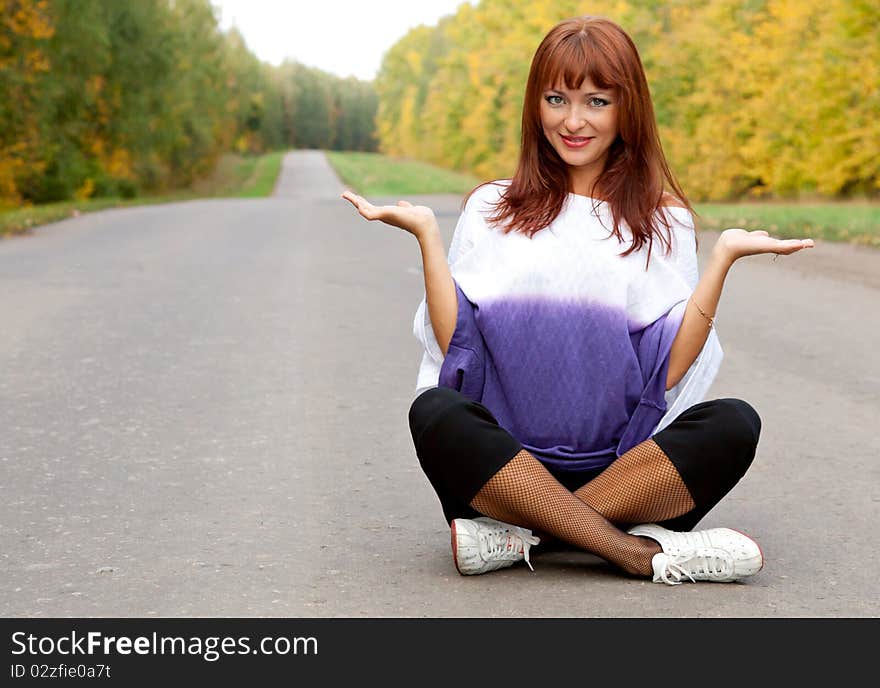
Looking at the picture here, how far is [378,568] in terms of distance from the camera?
3879mm

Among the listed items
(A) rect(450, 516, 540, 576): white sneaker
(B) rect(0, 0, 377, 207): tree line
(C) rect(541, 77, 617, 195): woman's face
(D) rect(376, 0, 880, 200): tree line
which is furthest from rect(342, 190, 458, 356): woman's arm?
(B) rect(0, 0, 377, 207): tree line

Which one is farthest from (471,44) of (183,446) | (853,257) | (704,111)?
(183,446)

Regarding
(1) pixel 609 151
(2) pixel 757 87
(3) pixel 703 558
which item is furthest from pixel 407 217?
(2) pixel 757 87

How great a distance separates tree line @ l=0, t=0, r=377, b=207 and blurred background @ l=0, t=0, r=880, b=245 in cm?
6

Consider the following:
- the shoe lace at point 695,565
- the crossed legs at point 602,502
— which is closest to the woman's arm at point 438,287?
the crossed legs at point 602,502

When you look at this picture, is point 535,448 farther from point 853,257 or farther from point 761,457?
point 853,257

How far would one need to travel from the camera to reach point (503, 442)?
3568mm

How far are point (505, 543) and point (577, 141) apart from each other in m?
1.07

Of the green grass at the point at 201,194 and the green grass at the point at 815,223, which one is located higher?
the green grass at the point at 815,223

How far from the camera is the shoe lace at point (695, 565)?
362 centimetres

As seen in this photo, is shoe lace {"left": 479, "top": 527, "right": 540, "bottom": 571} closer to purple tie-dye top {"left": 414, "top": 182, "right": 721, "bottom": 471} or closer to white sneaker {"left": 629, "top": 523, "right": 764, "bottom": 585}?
purple tie-dye top {"left": 414, "top": 182, "right": 721, "bottom": 471}

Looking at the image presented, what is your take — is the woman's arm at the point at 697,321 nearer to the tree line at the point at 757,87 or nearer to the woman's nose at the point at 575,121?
the woman's nose at the point at 575,121

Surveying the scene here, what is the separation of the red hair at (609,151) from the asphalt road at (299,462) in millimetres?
950

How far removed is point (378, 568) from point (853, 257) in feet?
37.8
